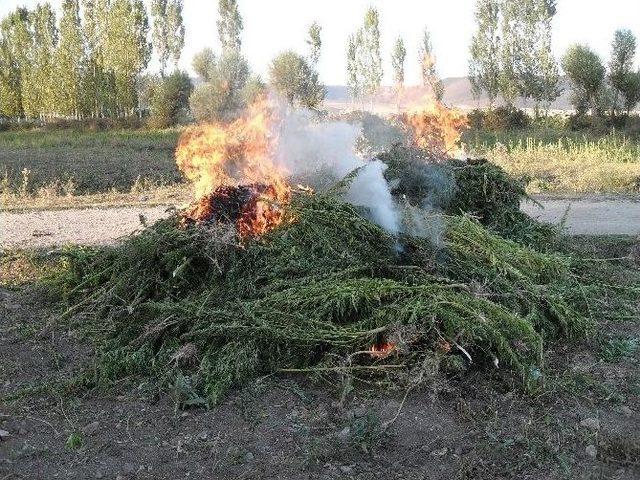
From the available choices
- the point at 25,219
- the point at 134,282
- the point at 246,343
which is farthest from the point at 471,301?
the point at 25,219

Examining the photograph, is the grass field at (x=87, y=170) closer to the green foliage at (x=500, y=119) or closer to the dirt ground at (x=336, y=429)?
the dirt ground at (x=336, y=429)

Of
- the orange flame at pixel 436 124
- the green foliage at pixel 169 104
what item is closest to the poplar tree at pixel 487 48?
the green foliage at pixel 169 104

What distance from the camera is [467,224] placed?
537 cm

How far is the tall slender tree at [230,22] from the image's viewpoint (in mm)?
38312

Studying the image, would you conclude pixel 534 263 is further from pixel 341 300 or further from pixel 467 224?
pixel 341 300

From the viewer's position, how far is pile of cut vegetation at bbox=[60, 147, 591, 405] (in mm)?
4031

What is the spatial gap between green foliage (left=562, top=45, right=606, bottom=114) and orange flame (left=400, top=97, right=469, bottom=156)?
80.7ft

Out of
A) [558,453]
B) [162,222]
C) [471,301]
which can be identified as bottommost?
[558,453]

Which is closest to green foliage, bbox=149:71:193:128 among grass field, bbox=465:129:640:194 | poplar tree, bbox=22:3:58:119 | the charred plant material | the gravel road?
poplar tree, bbox=22:3:58:119

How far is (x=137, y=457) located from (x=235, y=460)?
50cm

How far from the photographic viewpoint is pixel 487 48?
109ft

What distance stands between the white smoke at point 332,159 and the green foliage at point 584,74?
1001 inches

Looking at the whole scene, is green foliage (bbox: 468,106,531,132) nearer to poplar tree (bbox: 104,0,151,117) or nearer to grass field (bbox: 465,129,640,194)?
grass field (bbox: 465,129,640,194)

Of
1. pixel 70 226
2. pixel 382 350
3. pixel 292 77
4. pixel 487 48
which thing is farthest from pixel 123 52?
pixel 382 350
